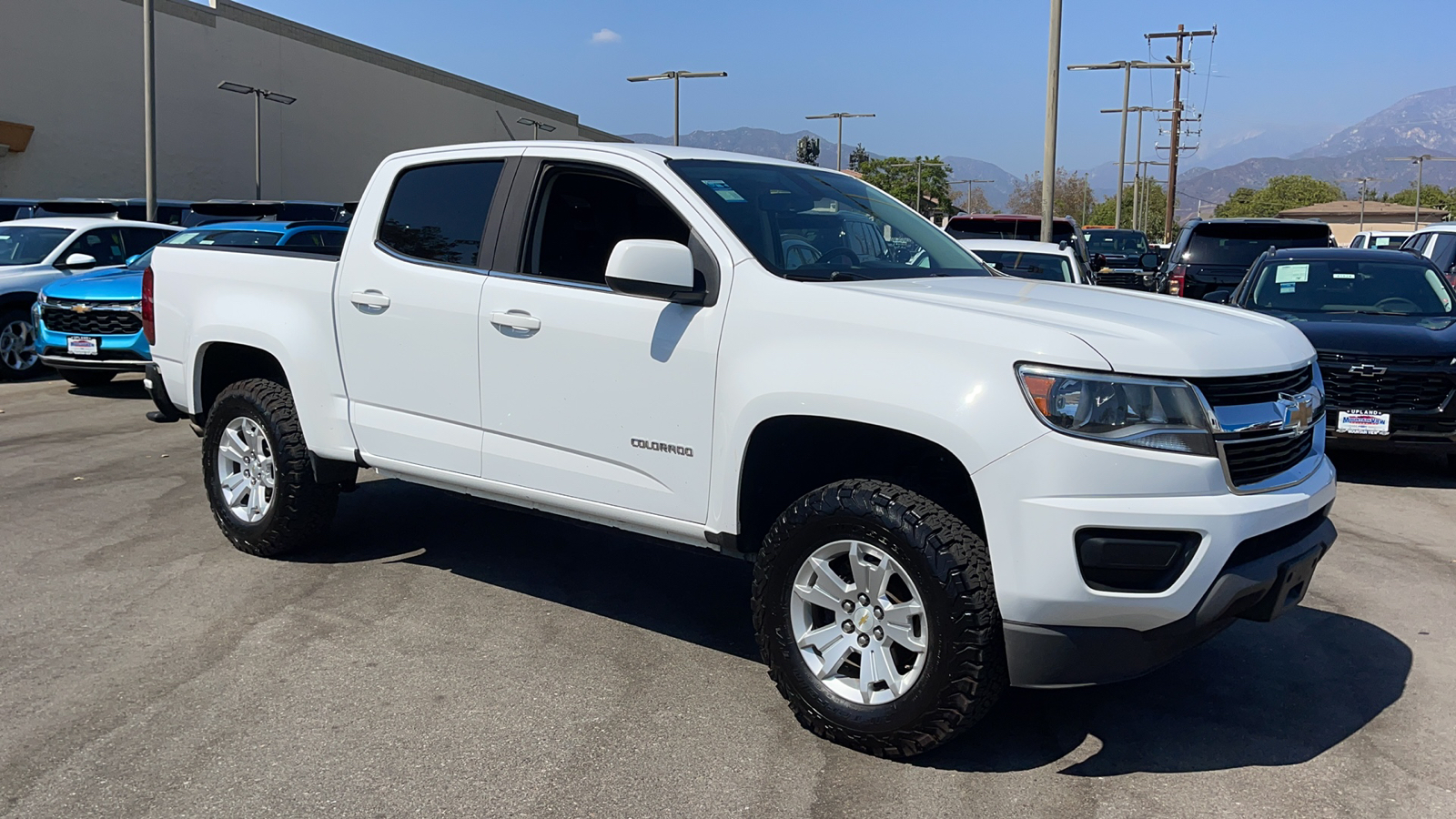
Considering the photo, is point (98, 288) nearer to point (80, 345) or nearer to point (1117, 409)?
point (80, 345)

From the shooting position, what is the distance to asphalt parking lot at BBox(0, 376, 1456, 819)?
3.63m

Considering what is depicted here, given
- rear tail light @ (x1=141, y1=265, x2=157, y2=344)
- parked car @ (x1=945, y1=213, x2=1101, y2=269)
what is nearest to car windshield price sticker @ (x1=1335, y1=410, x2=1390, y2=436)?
rear tail light @ (x1=141, y1=265, x2=157, y2=344)

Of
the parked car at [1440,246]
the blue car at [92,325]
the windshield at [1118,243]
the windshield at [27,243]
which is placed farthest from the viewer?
the windshield at [1118,243]

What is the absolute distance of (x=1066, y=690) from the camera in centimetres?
459

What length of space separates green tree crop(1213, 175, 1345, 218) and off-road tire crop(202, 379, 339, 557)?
412 feet

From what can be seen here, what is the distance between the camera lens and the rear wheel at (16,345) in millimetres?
12836

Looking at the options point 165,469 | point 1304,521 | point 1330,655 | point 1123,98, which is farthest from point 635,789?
point 1123,98

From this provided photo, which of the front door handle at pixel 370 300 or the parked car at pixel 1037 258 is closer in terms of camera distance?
the front door handle at pixel 370 300

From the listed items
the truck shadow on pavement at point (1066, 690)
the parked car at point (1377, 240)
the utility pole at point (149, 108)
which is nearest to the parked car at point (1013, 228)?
the parked car at point (1377, 240)

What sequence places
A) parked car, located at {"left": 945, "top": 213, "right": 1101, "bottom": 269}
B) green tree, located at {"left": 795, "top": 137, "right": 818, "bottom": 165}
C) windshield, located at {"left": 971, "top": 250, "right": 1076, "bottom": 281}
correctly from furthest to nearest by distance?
green tree, located at {"left": 795, "top": 137, "right": 818, "bottom": 165}, parked car, located at {"left": 945, "top": 213, "right": 1101, "bottom": 269}, windshield, located at {"left": 971, "top": 250, "right": 1076, "bottom": 281}

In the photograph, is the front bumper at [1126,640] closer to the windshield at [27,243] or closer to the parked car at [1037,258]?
the parked car at [1037,258]

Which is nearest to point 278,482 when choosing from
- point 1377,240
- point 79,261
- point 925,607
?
point 925,607

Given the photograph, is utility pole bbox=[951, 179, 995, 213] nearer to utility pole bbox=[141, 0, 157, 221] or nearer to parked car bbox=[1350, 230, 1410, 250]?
parked car bbox=[1350, 230, 1410, 250]

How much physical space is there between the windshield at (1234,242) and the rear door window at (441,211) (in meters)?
12.6
